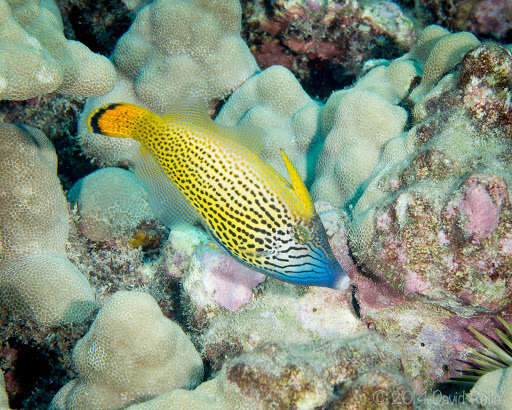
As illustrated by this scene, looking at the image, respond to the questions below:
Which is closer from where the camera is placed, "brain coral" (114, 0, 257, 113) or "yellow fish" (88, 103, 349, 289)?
"yellow fish" (88, 103, 349, 289)

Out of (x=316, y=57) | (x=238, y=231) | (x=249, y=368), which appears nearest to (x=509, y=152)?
(x=238, y=231)

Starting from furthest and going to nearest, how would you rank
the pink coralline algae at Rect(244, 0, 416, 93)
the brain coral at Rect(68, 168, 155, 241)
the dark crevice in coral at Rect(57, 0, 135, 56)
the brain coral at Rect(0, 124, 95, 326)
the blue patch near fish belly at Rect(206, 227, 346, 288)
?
the dark crevice in coral at Rect(57, 0, 135, 56) → the pink coralline algae at Rect(244, 0, 416, 93) → the brain coral at Rect(68, 168, 155, 241) → the brain coral at Rect(0, 124, 95, 326) → the blue patch near fish belly at Rect(206, 227, 346, 288)

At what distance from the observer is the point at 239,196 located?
2.72 meters

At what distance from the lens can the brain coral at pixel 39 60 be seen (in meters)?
3.33

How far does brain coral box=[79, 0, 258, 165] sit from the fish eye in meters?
3.95

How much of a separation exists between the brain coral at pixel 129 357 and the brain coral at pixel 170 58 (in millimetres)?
3271

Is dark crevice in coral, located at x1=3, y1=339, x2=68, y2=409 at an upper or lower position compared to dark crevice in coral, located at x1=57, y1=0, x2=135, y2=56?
lower

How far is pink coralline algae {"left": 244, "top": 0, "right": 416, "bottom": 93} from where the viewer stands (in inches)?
265

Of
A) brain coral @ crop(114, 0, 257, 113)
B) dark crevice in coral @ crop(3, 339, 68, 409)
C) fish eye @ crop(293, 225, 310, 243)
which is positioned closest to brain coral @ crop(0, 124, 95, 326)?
dark crevice in coral @ crop(3, 339, 68, 409)

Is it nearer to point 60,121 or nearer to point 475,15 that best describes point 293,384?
point 60,121

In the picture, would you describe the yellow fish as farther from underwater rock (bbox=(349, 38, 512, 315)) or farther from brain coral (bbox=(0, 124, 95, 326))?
brain coral (bbox=(0, 124, 95, 326))

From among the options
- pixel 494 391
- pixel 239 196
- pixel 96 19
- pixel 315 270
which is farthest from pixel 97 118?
pixel 96 19

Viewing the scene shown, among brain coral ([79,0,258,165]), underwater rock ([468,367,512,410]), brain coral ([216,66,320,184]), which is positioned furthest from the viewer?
brain coral ([79,0,258,165])

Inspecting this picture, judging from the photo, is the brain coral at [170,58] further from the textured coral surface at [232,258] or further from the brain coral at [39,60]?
the brain coral at [39,60]
